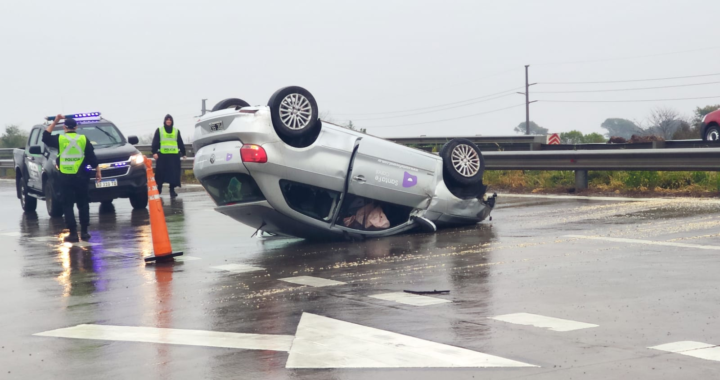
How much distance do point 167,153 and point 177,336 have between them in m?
15.2

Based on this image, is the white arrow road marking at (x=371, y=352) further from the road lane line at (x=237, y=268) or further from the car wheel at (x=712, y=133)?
the car wheel at (x=712, y=133)

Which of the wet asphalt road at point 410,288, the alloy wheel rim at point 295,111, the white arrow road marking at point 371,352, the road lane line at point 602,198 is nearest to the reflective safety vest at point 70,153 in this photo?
the wet asphalt road at point 410,288

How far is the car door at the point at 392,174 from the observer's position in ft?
38.4

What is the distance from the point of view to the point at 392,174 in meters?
11.9

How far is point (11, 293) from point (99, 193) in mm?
9580

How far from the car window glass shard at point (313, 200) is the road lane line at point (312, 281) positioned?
2.40m

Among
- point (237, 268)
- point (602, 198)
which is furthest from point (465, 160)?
point (602, 198)

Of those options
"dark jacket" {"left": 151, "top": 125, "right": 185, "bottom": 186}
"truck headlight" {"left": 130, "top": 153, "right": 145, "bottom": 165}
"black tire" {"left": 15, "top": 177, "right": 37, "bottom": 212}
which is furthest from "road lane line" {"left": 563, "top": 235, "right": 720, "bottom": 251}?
"black tire" {"left": 15, "top": 177, "right": 37, "bottom": 212}

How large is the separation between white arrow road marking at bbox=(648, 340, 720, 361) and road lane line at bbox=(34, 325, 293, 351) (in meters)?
2.33

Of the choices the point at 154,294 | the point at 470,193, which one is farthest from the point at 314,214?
the point at 154,294

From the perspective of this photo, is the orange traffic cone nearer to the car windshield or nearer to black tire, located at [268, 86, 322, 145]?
black tire, located at [268, 86, 322, 145]

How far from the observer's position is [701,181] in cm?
1677

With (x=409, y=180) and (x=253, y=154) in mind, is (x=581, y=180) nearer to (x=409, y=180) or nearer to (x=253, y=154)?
(x=409, y=180)

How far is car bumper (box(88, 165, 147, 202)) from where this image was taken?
60.1 ft
